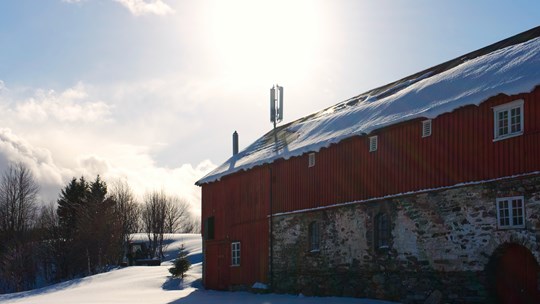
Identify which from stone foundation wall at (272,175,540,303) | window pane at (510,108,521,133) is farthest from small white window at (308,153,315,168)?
window pane at (510,108,521,133)

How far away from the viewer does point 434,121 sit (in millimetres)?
19609

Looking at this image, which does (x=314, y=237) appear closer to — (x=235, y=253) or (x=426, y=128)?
(x=235, y=253)

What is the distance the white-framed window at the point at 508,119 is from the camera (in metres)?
17.1

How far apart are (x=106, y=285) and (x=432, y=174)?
21134 mm

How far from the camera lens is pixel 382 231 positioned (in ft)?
70.3

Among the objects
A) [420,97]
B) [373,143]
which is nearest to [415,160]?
[373,143]

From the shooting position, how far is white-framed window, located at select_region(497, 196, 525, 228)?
16812mm

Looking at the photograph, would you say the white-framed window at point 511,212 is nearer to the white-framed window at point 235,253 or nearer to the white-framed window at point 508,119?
the white-framed window at point 508,119

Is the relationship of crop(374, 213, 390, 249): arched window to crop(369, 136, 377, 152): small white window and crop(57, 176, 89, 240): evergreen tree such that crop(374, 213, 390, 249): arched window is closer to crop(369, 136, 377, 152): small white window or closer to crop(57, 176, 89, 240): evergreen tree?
crop(369, 136, 377, 152): small white window

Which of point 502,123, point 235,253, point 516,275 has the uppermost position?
point 502,123

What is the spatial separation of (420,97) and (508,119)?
4443mm

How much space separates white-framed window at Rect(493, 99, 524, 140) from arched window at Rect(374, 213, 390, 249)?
17.0 ft

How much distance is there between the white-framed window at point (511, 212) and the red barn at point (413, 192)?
0.03 meters

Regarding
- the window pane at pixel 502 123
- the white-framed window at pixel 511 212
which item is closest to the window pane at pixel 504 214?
the white-framed window at pixel 511 212
